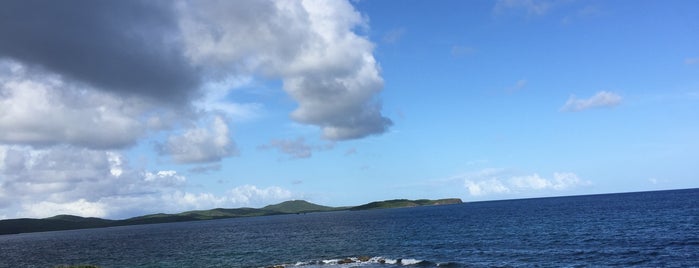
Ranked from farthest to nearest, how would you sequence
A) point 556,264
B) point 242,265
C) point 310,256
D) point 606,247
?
1. point 310,256
2. point 242,265
3. point 606,247
4. point 556,264

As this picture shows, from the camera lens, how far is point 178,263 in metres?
87.4

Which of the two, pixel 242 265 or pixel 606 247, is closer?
pixel 606 247

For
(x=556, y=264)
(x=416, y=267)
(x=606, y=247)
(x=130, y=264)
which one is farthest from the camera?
(x=130, y=264)

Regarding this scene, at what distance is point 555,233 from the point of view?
98.2m

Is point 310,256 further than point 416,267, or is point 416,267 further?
point 310,256

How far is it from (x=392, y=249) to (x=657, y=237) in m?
47.3

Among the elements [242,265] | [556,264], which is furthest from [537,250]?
[242,265]

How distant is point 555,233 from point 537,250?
27.5 metres

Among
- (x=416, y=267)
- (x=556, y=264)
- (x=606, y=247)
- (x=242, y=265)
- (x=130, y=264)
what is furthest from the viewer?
(x=130, y=264)

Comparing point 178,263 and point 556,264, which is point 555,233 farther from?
point 178,263

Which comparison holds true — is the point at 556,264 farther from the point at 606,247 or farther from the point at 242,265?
the point at 242,265

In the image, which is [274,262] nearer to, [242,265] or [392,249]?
[242,265]

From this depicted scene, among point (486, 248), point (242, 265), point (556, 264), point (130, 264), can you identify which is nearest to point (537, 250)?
point (486, 248)

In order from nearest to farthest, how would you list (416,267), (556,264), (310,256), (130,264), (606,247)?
1. (556,264)
2. (416,267)
3. (606,247)
4. (310,256)
5. (130,264)
